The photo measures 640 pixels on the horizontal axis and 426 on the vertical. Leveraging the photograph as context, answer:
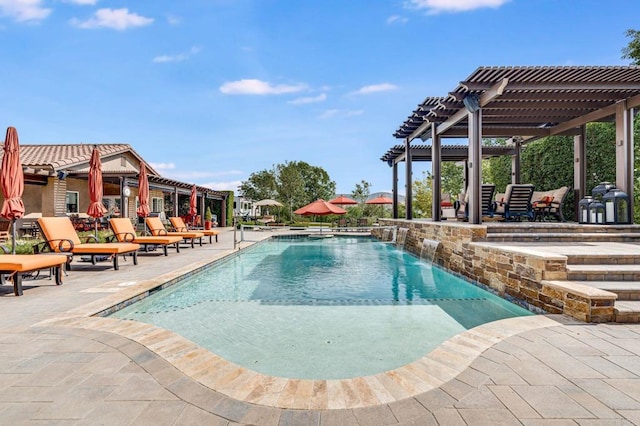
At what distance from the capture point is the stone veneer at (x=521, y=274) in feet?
12.5

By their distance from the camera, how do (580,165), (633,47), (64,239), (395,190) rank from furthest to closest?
1. (395,190)
2. (633,47)
3. (580,165)
4. (64,239)

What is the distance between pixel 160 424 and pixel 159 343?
127 cm

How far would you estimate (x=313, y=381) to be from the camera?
2.48 meters

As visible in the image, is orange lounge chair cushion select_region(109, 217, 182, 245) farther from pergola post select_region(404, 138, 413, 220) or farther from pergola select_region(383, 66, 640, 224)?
pergola post select_region(404, 138, 413, 220)

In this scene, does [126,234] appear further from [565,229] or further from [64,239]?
[565,229]

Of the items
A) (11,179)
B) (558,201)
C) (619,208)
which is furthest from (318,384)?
(558,201)

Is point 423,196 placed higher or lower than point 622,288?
higher

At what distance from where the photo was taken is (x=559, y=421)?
6.31 ft

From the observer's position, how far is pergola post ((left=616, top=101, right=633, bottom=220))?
868 cm

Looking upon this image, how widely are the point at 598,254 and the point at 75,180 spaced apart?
2007cm

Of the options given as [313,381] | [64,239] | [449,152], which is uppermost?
[449,152]

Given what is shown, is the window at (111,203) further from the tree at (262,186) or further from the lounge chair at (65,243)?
the tree at (262,186)

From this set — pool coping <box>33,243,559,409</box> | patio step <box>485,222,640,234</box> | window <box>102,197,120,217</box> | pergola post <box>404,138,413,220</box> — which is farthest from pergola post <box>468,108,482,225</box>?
window <box>102,197,120,217</box>

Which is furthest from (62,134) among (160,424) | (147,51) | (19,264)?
(160,424)
